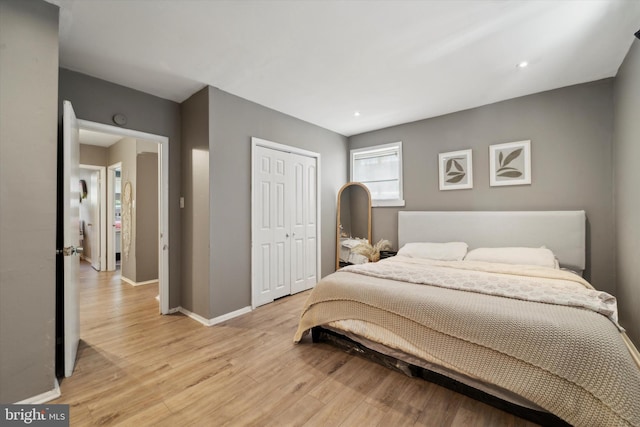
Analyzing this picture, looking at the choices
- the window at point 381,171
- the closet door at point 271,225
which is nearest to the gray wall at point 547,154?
the window at point 381,171

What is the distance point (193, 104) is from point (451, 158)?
3437 mm

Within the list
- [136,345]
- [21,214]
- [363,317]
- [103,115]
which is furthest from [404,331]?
[103,115]

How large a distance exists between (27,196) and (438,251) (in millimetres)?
3752

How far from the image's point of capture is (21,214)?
166 centimetres

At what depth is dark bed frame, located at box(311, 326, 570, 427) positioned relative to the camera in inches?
59.6

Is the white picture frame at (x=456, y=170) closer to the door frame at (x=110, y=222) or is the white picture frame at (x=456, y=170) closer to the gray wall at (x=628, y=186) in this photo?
the gray wall at (x=628, y=186)

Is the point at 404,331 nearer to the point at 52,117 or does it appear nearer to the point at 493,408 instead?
the point at 493,408

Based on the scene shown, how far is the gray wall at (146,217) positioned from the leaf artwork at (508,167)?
5295 mm

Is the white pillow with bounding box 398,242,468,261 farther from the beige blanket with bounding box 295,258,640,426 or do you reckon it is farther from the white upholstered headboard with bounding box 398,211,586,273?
the beige blanket with bounding box 295,258,640,426

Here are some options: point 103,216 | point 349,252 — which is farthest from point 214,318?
point 103,216

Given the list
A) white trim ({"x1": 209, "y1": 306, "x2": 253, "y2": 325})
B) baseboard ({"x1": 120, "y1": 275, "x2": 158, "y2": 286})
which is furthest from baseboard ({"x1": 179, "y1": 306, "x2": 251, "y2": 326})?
baseboard ({"x1": 120, "y1": 275, "x2": 158, "y2": 286})

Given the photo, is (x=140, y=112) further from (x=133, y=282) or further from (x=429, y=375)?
(x=429, y=375)

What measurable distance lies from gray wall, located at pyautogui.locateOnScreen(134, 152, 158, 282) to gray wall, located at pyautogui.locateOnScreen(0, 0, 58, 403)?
2961 millimetres

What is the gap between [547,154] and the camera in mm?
3148
